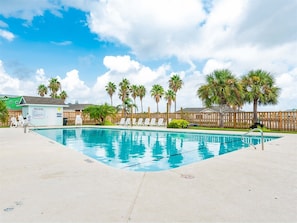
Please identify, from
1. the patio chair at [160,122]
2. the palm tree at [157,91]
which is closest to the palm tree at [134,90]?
the palm tree at [157,91]

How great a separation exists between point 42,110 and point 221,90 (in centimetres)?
1810

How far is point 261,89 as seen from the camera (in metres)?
16.2

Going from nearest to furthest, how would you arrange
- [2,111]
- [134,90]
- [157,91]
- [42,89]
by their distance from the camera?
[2,111]
[157,91]
[134,90]
[42,89]

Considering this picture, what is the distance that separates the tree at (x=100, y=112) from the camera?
23688 mm

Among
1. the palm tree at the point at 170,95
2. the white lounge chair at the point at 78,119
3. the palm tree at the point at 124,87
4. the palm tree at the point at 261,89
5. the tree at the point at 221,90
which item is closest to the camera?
the palm tree at the point at 261,89

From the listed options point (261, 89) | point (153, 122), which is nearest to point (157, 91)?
point (153, 122)

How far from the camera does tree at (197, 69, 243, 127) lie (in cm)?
1668

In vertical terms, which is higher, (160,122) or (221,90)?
(221,90)

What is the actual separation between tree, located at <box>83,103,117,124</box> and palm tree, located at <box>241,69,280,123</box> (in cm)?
1477

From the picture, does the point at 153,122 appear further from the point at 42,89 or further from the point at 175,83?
the point at 42,89

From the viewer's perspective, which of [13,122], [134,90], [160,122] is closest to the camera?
[13,122]

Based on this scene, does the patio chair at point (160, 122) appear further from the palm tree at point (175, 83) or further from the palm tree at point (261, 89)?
the palm tree at point (175, 83)

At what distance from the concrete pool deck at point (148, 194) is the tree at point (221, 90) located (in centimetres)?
1279

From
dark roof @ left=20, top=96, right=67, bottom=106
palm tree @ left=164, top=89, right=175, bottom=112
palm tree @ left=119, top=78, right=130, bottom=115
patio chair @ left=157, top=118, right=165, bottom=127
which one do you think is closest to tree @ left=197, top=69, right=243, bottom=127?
patio chair @ left=157, top=118, right=165, bottom=127
